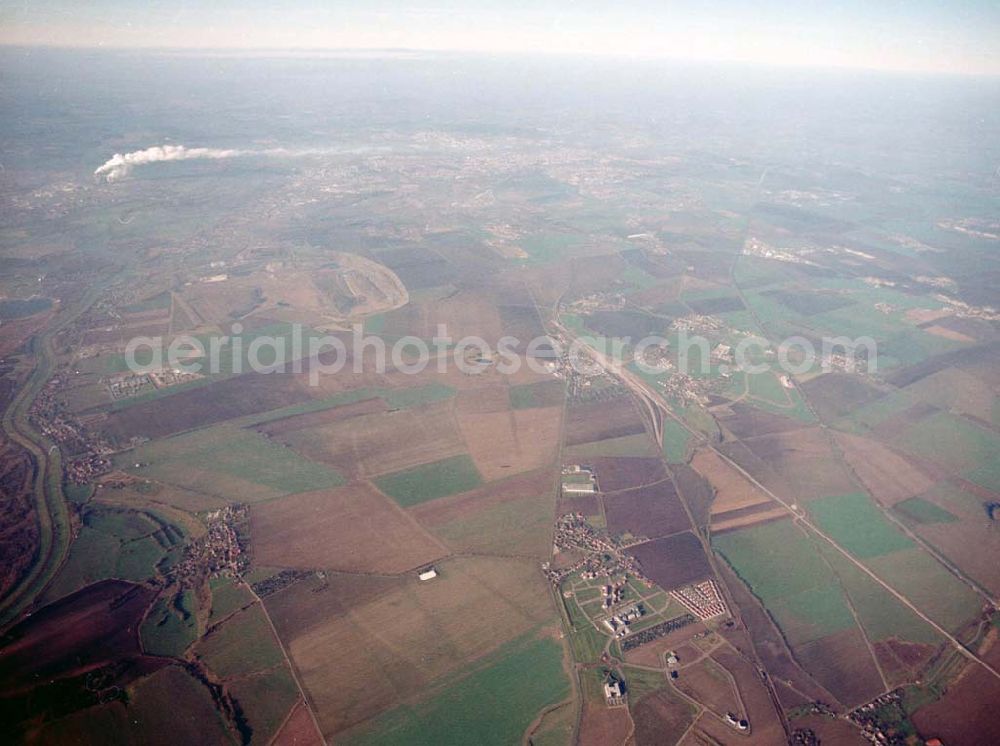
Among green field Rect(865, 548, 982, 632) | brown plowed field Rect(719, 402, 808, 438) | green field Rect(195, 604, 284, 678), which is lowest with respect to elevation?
brown plowed field Rect(719, 402, 808, 438)

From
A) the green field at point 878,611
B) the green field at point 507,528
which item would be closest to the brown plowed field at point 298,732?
the green field at point 507,528

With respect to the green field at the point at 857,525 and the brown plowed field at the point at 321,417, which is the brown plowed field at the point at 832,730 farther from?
the brown plowed field at the point at 321,417

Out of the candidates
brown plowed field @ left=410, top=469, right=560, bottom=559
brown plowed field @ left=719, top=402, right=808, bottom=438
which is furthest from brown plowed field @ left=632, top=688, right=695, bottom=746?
brown plowed field @ left=719, top=402, right=808, bottom=438

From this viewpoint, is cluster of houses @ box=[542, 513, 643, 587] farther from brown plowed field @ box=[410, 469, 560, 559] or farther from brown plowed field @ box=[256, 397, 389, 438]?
brown plowed field @ box=[256, 397, 389, 438]

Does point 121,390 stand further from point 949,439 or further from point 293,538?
point 949,439

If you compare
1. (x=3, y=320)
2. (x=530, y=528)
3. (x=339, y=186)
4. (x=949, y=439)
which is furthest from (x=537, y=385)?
(x=339, y=186)

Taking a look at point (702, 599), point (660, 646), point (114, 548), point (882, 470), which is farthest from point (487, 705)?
point (882, 470)
